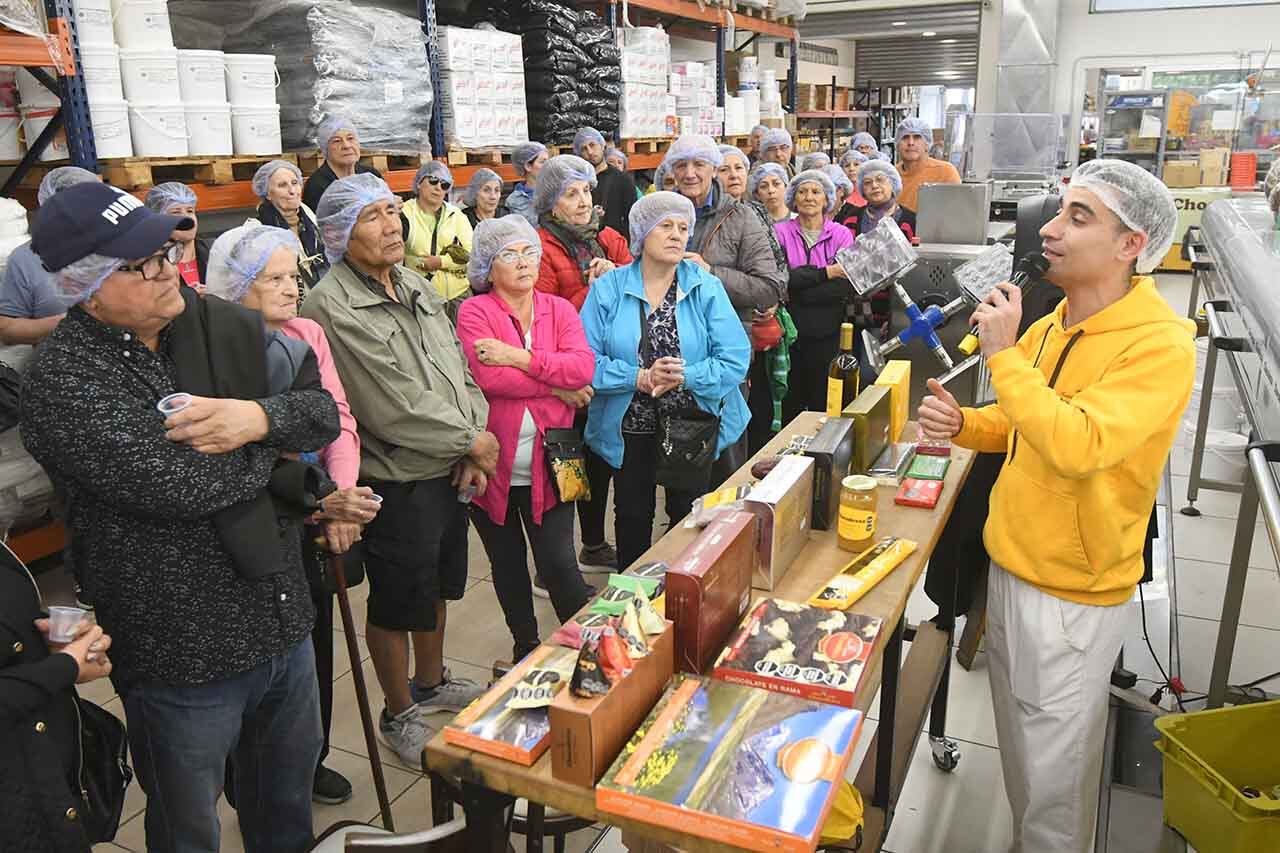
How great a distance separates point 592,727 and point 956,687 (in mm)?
2138

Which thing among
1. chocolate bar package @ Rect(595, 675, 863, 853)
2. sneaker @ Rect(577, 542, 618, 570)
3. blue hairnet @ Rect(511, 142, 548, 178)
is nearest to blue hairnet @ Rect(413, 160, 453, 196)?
blue hairnet @ Rect(511, 142, 548, 178)

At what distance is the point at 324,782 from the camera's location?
2586 mm

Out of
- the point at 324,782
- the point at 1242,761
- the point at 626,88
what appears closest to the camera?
the point at 1242,761

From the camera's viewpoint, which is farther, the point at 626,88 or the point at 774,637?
the point at 626,88

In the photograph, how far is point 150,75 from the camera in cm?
351

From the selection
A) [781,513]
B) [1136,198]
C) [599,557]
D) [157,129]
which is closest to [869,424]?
[781,513]

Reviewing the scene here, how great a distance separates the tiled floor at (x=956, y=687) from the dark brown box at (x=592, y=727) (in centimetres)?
120

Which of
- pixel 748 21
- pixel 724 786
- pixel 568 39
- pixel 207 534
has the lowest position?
pixel 724 786

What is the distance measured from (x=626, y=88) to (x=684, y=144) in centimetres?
253

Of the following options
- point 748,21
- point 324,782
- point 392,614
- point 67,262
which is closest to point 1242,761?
point 392,614

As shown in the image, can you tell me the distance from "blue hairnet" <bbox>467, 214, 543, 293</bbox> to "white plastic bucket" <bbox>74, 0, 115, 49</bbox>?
1.71m

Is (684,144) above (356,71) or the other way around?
the other way around

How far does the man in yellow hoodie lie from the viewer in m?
1.75

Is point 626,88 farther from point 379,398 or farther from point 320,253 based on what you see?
point 379,398
